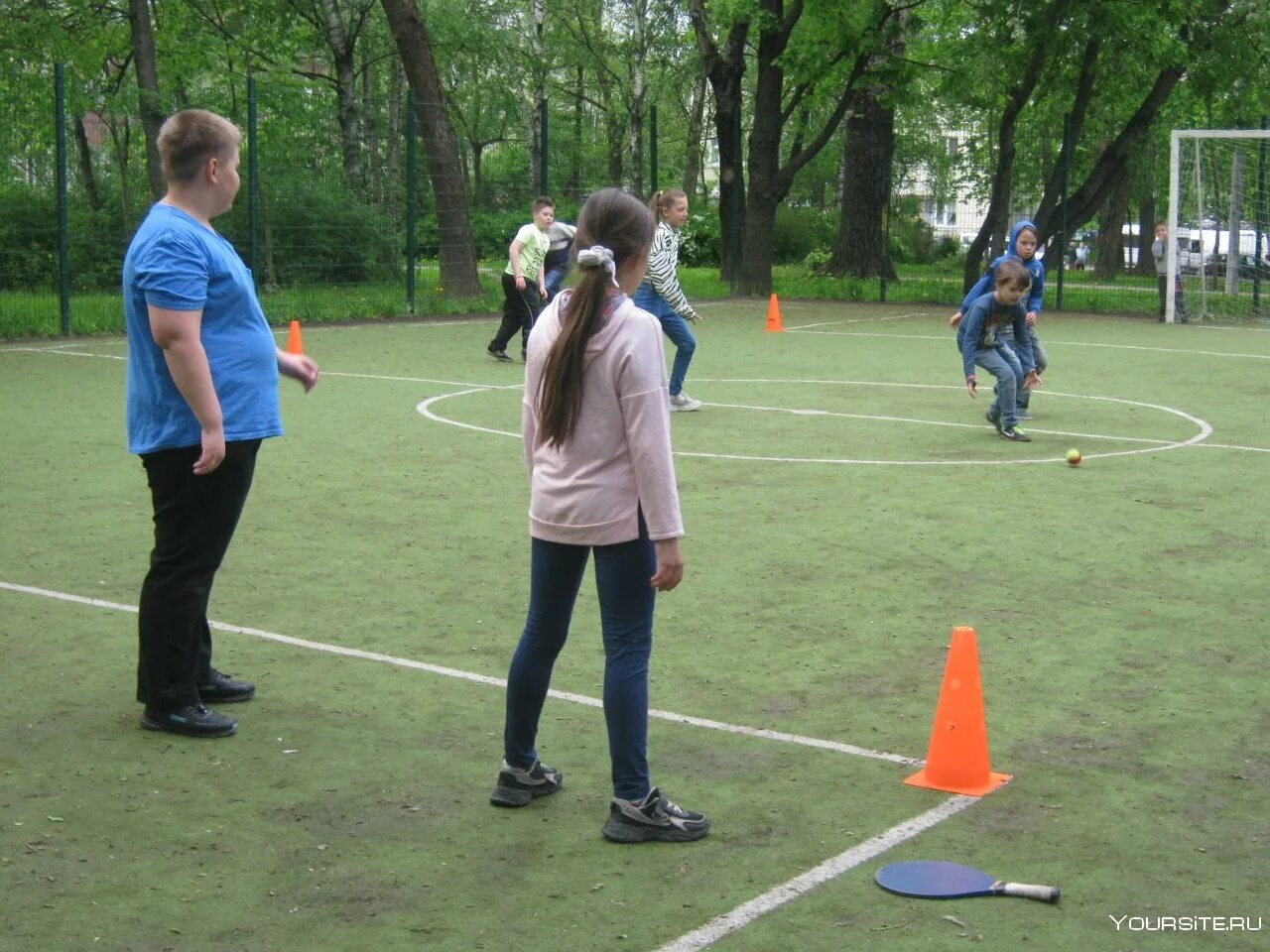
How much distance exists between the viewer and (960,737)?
495cm

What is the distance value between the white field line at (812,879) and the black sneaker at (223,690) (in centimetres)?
241

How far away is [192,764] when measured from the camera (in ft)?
17.0

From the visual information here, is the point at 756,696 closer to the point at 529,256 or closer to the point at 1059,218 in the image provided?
the point at 529,256

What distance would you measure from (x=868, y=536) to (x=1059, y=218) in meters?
20.5

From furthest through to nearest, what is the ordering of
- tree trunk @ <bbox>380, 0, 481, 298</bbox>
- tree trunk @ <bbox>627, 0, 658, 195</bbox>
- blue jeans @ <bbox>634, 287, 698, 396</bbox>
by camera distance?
tree trunk @ <bbox>627, 0, 658, 195</bbox>, tree trunk @ <bbox>380, 0, 481, 298</bbox>, blue jeans @ <bbox>634, 287, 698, 396</bbox>

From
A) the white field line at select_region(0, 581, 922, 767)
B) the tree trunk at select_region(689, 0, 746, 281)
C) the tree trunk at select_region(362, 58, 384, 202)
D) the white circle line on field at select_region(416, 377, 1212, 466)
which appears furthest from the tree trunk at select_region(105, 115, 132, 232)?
the white field line at select_region(0, 581, 922, 767)

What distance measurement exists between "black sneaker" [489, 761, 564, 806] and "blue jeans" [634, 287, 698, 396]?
8.88 meters

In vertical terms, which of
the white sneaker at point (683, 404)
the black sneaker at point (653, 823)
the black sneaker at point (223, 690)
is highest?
the white sneaker at point (683, 404)

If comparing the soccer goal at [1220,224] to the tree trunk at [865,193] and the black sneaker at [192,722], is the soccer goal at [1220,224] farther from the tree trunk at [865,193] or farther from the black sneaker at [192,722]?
the black sneaker at [192,722]

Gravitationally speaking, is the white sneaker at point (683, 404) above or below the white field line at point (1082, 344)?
below

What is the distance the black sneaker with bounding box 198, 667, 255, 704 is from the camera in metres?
5.80

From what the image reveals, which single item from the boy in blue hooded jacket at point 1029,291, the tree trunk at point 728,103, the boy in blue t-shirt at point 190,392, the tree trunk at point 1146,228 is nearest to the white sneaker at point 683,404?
the boy in blue hooded jacket at point 1029,291

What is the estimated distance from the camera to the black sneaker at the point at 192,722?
544cm

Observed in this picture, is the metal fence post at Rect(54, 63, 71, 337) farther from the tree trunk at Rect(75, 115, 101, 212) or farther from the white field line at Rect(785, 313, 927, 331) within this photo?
the white field line at Rect(785, 313, 927, 331)
